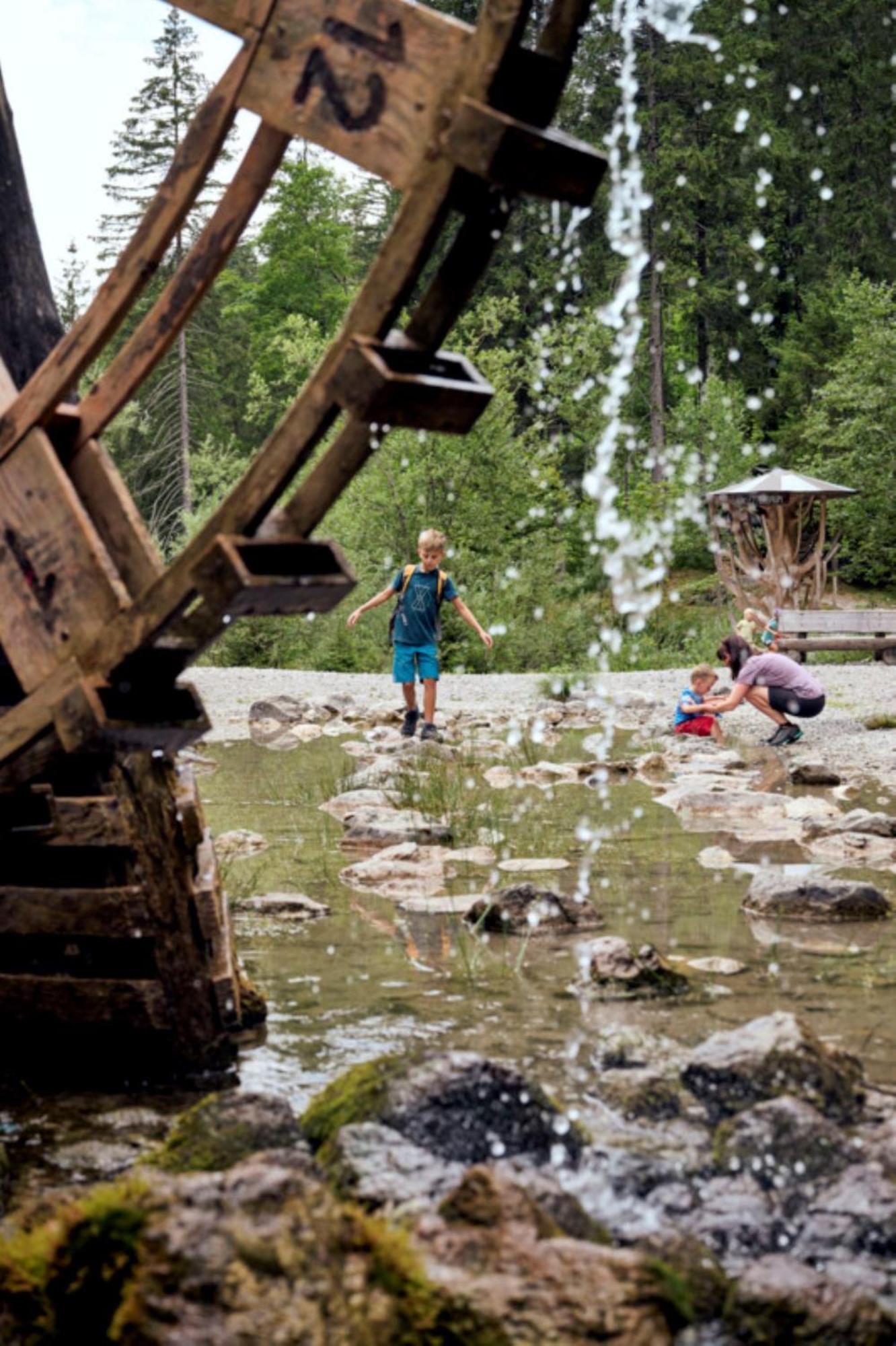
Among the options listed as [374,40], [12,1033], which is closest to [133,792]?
[12,1033]

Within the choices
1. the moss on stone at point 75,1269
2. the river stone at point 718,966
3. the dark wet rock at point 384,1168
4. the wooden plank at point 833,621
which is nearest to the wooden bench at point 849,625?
the wooden plank at point 833,621

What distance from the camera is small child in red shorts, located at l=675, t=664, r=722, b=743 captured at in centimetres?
1545

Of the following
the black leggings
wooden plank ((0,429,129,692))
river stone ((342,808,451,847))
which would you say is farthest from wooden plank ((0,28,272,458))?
the black leggings

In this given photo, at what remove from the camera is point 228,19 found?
471 cm

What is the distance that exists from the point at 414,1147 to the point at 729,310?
45.4m

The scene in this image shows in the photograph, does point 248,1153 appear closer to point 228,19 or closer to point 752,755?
point 228,19

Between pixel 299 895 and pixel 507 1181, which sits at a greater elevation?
pixel 507 1181

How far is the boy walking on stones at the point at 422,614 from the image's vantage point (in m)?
13.7

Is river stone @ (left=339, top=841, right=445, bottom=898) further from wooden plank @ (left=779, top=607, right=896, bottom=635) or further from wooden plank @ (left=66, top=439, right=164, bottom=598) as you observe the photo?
wooden plank @ (left=779, top=607, right=896, bottom=635)

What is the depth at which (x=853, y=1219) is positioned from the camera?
4012mm

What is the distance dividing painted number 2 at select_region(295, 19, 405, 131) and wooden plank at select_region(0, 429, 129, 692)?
138cm

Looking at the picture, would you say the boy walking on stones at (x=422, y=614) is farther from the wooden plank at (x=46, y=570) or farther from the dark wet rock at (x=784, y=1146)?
the dark wet rock at (x=784, y=1146)

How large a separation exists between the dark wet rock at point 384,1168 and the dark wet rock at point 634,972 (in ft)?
6.77

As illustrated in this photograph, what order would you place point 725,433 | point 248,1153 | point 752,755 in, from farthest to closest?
point 725,433 → point 752,755 → point 248,1153
